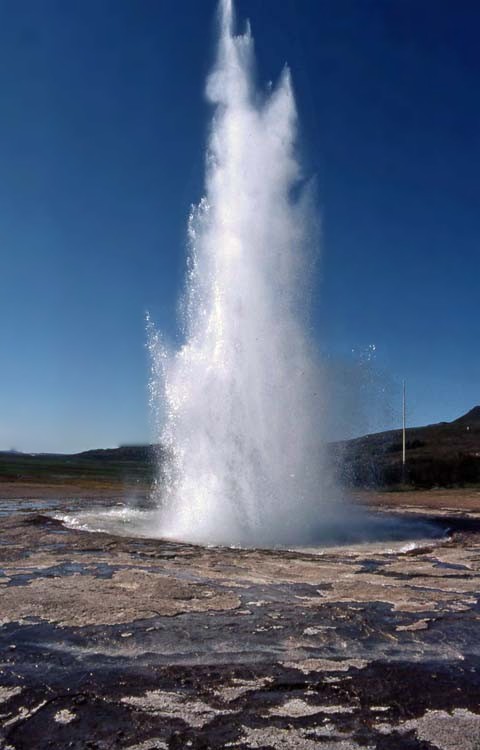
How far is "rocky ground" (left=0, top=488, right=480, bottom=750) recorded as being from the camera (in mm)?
4469

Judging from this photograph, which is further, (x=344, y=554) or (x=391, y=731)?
(x=344, y=554)

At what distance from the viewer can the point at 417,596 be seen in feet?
30.0

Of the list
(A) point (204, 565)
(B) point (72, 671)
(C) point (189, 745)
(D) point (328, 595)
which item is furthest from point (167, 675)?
→ (A) point (204, 565)

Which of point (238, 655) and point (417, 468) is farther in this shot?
point (417, 468)

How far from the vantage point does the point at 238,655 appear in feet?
20.4

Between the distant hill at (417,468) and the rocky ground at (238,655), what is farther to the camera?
the distant hill at (417,468)

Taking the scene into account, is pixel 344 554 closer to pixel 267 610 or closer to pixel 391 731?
pixel 267 610

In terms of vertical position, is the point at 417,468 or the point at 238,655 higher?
the point at 417,468

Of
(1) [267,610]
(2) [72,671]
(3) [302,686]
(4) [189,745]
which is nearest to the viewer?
(4) [189,745]

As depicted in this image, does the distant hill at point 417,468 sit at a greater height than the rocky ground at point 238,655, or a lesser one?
greater

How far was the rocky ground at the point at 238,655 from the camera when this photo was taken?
176 inches

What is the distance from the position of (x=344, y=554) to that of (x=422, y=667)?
25.9ft

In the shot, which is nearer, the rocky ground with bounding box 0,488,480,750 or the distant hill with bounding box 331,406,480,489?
the rocky ground with bounding box 0,488,480,750

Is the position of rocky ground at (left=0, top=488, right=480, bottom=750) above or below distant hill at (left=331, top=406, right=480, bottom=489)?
below
